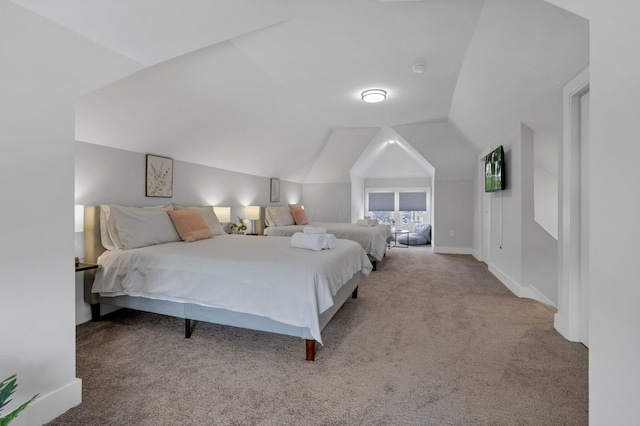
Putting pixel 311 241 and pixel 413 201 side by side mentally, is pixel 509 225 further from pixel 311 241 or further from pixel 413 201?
pixel 413 201

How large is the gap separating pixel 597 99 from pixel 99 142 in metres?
3.71

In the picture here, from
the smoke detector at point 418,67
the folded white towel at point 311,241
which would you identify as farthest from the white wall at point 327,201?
the folded white towel at point 311,241

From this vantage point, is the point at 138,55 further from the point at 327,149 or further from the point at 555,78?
the point at 327,149

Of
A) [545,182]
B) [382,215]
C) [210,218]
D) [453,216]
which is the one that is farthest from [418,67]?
[382,215]

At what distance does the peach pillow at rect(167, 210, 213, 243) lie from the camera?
10.7 ft

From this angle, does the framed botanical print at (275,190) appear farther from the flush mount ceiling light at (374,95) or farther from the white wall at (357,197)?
the flush mount ceiling light at (374,95)

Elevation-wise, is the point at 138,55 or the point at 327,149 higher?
the point at 327,149

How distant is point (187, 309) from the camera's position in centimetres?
238

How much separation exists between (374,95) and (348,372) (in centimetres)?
338

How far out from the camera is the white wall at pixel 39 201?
1330 millimetres

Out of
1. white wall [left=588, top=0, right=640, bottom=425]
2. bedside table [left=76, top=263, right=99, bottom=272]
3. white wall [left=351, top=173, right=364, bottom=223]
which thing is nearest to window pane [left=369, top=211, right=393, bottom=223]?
white wall [left=351, top=173, right=364, bottom=223]

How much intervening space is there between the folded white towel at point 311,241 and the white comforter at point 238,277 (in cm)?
8

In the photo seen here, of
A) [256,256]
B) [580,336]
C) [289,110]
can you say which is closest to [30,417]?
[256,256]

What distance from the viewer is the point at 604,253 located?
3.59 ft
